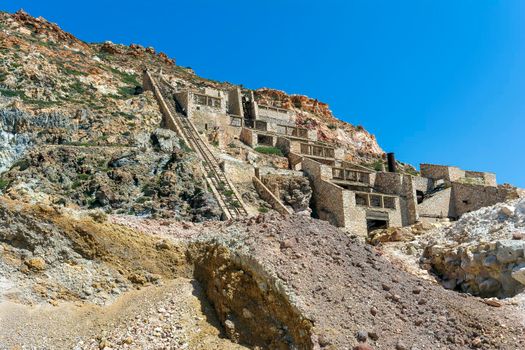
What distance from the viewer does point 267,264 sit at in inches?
415

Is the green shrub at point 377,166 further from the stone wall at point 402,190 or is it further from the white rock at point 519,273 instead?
the white rock at point 519,273

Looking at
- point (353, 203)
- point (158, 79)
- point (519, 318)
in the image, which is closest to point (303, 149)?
point (353, 203)

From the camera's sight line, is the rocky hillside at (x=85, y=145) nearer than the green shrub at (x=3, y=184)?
No

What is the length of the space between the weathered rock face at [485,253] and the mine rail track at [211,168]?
806 centimetres

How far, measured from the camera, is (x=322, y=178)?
3238cm

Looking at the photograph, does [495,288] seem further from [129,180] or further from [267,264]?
[129,180]

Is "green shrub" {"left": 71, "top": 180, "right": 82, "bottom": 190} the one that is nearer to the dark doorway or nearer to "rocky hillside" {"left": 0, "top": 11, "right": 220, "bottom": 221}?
"rocky hillside" {"left": 0, "top": 11, "right": 220, "bottom": 221}

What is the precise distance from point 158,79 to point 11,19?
52.3ft

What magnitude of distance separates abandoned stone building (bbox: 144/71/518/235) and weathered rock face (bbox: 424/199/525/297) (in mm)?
8490

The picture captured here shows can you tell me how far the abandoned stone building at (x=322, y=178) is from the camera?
29.9 m

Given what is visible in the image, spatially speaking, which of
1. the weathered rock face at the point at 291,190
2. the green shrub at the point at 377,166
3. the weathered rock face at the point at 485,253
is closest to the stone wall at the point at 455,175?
the green shrub at the point at 377,166

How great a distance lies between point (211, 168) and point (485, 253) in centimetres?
1605

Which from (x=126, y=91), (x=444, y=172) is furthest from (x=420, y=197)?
(x=126, y=91)

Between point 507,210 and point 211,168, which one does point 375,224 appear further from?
point 507,210
